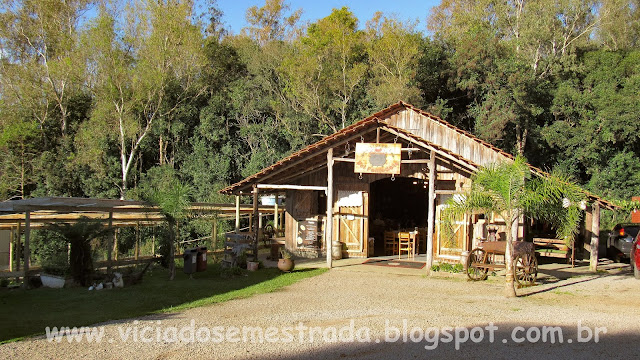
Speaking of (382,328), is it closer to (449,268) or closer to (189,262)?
(449,268)

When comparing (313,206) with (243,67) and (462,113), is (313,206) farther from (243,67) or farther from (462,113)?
(243,67)

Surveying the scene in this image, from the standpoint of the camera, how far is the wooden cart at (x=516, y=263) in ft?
40.5

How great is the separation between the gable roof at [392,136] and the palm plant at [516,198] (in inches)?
112

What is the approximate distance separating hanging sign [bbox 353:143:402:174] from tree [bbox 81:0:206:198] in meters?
19.9

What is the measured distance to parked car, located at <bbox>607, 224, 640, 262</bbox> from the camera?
58.3ft

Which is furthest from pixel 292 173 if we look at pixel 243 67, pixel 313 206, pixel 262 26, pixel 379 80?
pixel 262 26

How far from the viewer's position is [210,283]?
514 inches

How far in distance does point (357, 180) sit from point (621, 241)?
9407mm

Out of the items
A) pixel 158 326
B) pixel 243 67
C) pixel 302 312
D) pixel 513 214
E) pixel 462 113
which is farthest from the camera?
pixel 243 67

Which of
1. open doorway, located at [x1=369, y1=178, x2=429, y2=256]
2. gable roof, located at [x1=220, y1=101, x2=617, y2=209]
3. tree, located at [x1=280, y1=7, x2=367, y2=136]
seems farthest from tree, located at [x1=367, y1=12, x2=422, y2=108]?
gable roof, located at [x1=220, y1=101, x2=617, y2=209]

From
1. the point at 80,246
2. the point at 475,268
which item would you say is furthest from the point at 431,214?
the point at 80,246

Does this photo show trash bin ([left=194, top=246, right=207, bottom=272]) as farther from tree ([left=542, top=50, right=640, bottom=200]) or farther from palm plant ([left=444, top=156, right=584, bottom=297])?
tree ([left=542, top=50, right=640, bottom=200])

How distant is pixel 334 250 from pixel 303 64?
1593 centimetres

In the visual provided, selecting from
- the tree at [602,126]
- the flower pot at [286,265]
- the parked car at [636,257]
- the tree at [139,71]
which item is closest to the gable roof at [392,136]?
the parked car at [636,257]
